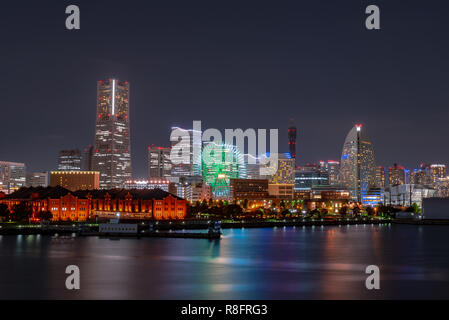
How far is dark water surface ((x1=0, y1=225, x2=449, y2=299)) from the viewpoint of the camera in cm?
3897

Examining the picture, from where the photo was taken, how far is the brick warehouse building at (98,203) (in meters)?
115

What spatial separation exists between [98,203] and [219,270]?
82.8 metres

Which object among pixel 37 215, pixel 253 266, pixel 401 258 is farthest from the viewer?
pixel 37 215

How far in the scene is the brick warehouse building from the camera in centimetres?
11481

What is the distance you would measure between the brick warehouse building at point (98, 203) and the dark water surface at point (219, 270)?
124ft

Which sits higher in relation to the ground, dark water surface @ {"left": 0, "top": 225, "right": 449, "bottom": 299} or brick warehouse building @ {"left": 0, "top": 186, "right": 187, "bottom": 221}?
brick warehouse building @ {"left": 0, "top": 186, "right": 187, "bottom": 221}

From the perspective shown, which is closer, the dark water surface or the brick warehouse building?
the dark water surface

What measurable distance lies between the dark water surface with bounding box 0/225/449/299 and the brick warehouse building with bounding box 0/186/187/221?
124ft

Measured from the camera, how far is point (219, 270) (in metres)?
50.0
